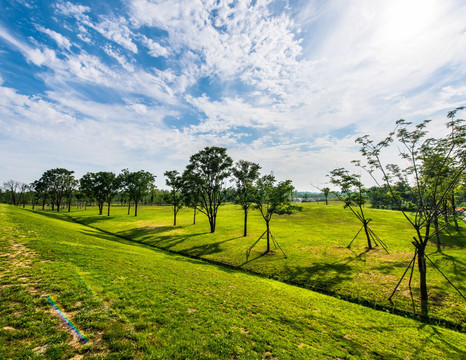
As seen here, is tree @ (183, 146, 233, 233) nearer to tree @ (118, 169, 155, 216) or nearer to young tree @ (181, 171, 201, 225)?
young tree @ (181, 171, 201, 225)

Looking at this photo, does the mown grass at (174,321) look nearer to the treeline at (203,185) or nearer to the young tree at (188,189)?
the treeline at (203,185)

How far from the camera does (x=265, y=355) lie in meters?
7.32

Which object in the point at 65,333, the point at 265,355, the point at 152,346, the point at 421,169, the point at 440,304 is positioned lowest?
the point at 440,304

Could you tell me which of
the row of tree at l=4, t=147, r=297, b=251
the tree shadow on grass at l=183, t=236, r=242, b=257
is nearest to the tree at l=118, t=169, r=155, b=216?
the row of tree at l=4, t=147, r=297, b=251

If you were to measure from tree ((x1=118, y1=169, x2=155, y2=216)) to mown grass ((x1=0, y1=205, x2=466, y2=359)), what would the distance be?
192ft

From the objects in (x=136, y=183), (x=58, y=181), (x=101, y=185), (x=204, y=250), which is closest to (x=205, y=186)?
(x=204, y=250)

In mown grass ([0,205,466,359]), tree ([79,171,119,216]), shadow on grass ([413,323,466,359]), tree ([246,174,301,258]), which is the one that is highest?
tree ([79,171,119,216])

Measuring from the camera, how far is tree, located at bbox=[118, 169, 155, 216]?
6981 cm

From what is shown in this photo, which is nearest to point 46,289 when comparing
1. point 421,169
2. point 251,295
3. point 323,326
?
point 251,295

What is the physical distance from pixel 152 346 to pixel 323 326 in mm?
8963

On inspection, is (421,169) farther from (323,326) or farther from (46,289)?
(46,289)

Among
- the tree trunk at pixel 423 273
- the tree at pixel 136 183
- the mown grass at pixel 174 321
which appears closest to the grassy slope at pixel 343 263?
the tree trunk at pixel 423 273

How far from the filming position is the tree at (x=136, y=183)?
229 ft

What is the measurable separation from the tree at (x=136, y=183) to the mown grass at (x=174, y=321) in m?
58.5
